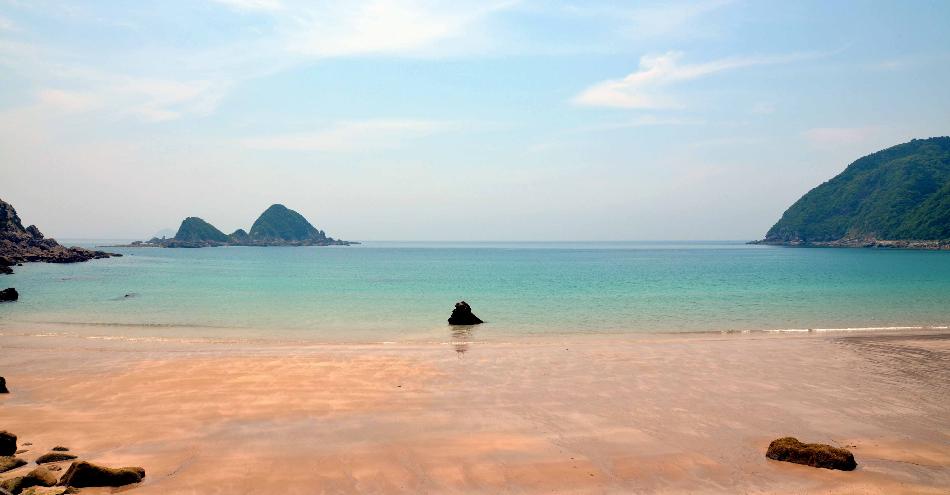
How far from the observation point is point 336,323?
115ft

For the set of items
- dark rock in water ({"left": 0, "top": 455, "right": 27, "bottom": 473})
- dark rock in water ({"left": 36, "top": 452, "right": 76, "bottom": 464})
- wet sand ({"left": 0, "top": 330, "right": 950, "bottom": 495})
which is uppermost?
dark rock in water ({"left": 0, "top": 455, "right": 27, "bottom": 473})

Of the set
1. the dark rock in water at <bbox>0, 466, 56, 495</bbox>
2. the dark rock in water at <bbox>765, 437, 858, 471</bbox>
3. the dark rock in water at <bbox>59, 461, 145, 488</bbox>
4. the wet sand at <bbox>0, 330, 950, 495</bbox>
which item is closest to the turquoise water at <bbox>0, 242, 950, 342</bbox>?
the wet sand at <bbox>0, 330, 950, 495</bbox>

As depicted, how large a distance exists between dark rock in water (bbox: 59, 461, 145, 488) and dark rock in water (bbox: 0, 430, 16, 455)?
96.2 inches

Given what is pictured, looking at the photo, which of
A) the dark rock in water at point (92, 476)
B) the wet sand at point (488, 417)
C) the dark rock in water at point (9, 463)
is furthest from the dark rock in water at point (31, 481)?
the dark rock in water at point (9, 463)

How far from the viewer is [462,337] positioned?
29109 mm

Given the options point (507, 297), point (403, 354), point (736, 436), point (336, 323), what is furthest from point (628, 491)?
point (507, 297)

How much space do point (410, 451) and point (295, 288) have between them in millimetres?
54799

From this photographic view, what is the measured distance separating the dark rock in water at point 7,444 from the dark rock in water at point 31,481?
2.08 meters

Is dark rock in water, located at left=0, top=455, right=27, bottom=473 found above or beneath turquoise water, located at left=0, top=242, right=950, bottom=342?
above

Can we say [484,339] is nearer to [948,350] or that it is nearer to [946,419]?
[946,419]

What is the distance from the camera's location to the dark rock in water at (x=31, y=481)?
30.0 ft

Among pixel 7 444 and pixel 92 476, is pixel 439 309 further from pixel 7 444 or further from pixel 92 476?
pixel 92 476

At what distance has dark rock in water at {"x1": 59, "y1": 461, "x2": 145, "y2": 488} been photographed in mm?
9484

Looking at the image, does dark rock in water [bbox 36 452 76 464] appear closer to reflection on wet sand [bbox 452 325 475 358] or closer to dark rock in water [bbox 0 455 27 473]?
dark rock in water [bbox 0 455 27 473]
